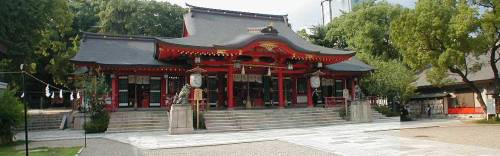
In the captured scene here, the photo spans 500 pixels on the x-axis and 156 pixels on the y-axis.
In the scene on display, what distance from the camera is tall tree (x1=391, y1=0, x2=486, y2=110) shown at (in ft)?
71.9

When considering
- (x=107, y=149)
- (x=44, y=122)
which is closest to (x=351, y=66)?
(x=44, y=122)

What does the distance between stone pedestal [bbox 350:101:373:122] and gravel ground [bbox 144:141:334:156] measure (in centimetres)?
1063

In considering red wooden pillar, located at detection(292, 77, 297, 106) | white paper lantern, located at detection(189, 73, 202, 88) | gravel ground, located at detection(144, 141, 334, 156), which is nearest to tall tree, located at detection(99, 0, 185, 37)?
red wooden pillar, located at detection(292, 77, 297, 106)

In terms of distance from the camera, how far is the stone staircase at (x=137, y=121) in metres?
20.5

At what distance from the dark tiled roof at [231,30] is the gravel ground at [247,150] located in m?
9.37

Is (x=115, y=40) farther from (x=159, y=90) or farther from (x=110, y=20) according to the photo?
(x=110, y=20)

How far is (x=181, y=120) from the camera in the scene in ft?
62.2

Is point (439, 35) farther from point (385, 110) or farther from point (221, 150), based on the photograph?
point (221, 150)

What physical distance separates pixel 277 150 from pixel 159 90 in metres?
14.8

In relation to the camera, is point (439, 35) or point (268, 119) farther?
point (439, 35)

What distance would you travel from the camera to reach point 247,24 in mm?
31172

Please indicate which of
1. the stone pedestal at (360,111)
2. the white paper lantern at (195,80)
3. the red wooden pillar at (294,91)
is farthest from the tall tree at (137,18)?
the stone pedestal at (360,111)

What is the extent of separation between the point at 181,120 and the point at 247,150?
22.5 ft

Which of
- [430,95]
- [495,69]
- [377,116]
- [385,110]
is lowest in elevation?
[377,116]
